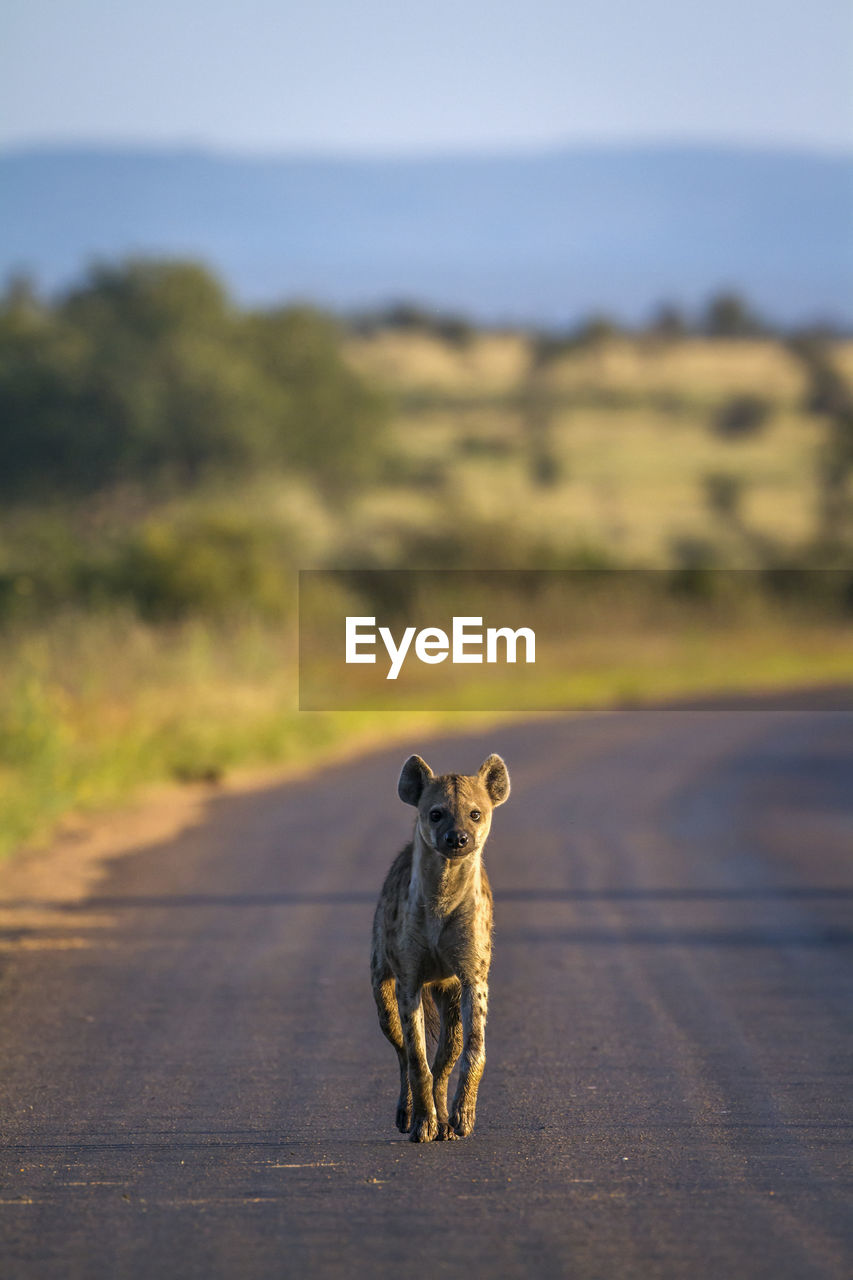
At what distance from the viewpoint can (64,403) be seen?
185 ft

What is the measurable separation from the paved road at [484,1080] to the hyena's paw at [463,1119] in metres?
0.10

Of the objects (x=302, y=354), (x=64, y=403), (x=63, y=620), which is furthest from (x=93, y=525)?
(x=63, y=620)

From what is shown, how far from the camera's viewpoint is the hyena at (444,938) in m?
6.69

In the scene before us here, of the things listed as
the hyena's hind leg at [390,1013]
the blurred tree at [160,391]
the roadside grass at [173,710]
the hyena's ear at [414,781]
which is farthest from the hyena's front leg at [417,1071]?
the blurred tree at [160,391]

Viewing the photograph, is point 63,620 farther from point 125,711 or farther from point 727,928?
point 727,928

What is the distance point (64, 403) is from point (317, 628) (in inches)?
857

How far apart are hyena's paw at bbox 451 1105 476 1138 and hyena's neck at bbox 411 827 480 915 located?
693 millimetres

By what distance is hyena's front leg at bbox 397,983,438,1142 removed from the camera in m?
6.69

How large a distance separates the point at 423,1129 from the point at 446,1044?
339 millimetres
